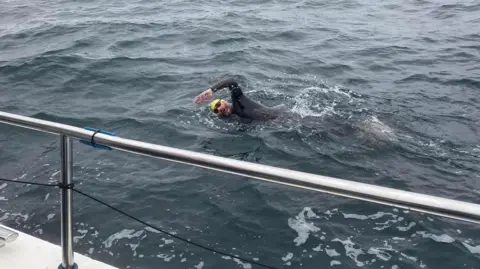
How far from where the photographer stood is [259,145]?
811 cm

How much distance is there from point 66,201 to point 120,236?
3.11 meters

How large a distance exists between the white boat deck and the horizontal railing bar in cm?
88

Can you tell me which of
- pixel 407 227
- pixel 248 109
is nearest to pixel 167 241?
pixel 407 227

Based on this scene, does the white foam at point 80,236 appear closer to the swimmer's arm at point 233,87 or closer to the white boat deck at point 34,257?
the white boat deck at point 34,257

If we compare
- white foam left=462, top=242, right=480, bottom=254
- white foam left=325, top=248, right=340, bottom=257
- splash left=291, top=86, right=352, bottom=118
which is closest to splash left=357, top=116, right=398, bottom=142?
splash left=291, top=86, right=352, bottom=118

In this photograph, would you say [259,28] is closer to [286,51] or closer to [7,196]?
[286,51]

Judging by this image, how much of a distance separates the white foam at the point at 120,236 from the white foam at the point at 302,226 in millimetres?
1814

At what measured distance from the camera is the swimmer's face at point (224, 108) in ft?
29.2

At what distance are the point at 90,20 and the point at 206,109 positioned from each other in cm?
886

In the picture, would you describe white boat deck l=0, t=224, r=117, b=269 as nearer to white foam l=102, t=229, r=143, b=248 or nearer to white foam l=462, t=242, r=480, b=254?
white foam l=102, t=229, r=143, b=248

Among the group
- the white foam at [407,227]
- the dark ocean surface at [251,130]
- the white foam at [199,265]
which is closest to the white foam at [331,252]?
the dark ocean surface at [251,130]

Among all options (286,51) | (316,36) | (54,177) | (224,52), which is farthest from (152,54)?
(54,177)

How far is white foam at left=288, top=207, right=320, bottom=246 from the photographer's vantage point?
5.42 meters

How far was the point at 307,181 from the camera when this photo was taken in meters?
1.81
